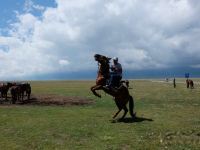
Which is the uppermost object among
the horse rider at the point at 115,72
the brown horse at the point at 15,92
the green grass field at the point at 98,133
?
the horse rider at the point at 115,72

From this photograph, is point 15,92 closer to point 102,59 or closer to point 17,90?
point 17,90

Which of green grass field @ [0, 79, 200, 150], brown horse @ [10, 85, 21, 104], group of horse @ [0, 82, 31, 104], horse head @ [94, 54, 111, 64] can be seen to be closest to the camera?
green grass field @ [0, 79, 200, 150]

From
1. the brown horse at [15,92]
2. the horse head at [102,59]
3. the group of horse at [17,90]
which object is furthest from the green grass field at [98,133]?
the group of horse at [17,90]

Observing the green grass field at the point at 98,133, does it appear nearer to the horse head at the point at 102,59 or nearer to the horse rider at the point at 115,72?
the horse rider at the point at 115,72

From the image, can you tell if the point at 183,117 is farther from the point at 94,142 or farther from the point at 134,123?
the point at 94,142

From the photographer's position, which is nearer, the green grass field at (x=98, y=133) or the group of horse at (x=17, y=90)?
the green grass field at (x=98, y=133)

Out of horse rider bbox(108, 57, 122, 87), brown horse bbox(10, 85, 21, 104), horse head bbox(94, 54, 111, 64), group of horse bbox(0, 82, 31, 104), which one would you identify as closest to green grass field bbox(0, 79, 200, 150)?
horse rider bbox(108, 57, 122, 87)

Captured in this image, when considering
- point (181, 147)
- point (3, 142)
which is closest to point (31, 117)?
point (3, 142)

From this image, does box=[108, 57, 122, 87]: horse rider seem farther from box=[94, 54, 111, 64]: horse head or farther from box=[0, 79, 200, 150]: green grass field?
box=[0, 79, 200, 150]: green grass field

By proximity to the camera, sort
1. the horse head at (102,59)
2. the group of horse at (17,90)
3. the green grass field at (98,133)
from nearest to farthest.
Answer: the green grass field at (98,133) < the horse head at (102,59) < the group of horse at (17,90)

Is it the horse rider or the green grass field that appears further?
the horse rider

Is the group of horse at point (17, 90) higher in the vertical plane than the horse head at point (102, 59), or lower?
lower

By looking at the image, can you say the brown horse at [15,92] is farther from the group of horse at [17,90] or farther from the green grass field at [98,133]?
the green grass field at [98,133]

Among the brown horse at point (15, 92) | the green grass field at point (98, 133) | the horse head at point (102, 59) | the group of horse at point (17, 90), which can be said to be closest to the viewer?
the green grass field at point (98, 133)
